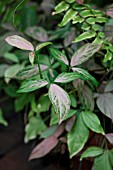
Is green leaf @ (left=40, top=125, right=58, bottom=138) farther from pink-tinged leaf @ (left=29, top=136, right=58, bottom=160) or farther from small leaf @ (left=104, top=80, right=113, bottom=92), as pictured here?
small leaf @ (left=104, top=80, right=113, bottom=92)

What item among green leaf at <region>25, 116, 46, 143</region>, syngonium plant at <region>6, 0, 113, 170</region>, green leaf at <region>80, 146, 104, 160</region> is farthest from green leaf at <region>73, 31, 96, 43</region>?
green leaf at <region>25, 116, 46, 143</region>

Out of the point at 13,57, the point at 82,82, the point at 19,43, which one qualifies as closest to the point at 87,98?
the point at 82,82

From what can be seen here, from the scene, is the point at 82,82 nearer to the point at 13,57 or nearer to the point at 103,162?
the point at 103,162

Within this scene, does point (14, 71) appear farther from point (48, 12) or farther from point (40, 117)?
point (48, 12)

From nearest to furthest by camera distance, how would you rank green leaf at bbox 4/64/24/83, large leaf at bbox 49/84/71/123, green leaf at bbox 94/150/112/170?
1. large leaf at bbox 49/84/71/123
2. green leaf at bbox 94/150/112/170
3. green leaf at bbox 4/64/24/83

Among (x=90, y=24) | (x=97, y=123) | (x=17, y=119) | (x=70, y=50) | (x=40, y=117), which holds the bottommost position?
(x=17, y=119)

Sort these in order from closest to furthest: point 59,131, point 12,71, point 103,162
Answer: point 103,162 → point 59,131 → point 12,71

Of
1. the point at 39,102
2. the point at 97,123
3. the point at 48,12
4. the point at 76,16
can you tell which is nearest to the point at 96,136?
the point at 97,123
